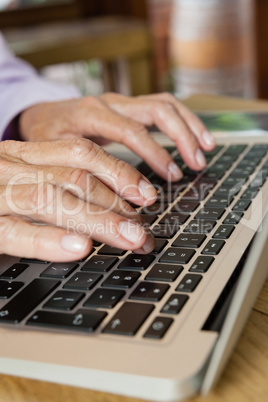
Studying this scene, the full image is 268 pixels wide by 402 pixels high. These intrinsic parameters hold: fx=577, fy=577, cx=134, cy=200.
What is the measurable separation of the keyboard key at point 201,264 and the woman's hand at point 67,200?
0.13 feet

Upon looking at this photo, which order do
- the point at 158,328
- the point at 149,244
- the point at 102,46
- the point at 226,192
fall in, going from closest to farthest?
the point at 158,328 → the point at 149,244 → the point at 226,192 → the point at 102,46

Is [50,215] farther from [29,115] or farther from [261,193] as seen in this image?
[29,115]

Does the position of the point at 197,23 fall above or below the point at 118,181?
below

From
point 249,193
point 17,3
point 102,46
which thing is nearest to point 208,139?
point 249,193

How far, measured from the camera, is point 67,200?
41 centimetres

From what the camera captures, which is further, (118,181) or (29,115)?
(29,115)

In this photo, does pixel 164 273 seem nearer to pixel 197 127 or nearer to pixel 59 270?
pixel 59 270

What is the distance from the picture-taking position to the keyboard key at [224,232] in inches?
16.6

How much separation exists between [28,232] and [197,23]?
1919 millimetres

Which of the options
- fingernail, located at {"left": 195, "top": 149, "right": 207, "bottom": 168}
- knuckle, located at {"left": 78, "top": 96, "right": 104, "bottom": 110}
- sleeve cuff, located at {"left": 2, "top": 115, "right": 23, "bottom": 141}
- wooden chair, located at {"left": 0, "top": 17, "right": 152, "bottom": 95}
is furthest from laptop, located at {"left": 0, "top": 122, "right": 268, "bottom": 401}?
wooden chair, located at {"left": 0, "top": 17, "right": 152, "bottom": 95}

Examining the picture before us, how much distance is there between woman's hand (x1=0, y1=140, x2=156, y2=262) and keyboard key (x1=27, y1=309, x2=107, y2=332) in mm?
44

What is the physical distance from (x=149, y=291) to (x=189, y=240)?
Answer: 8 cm

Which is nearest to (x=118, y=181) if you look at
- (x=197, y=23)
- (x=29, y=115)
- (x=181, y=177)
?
(x=181, y=177)

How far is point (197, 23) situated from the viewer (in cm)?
216
